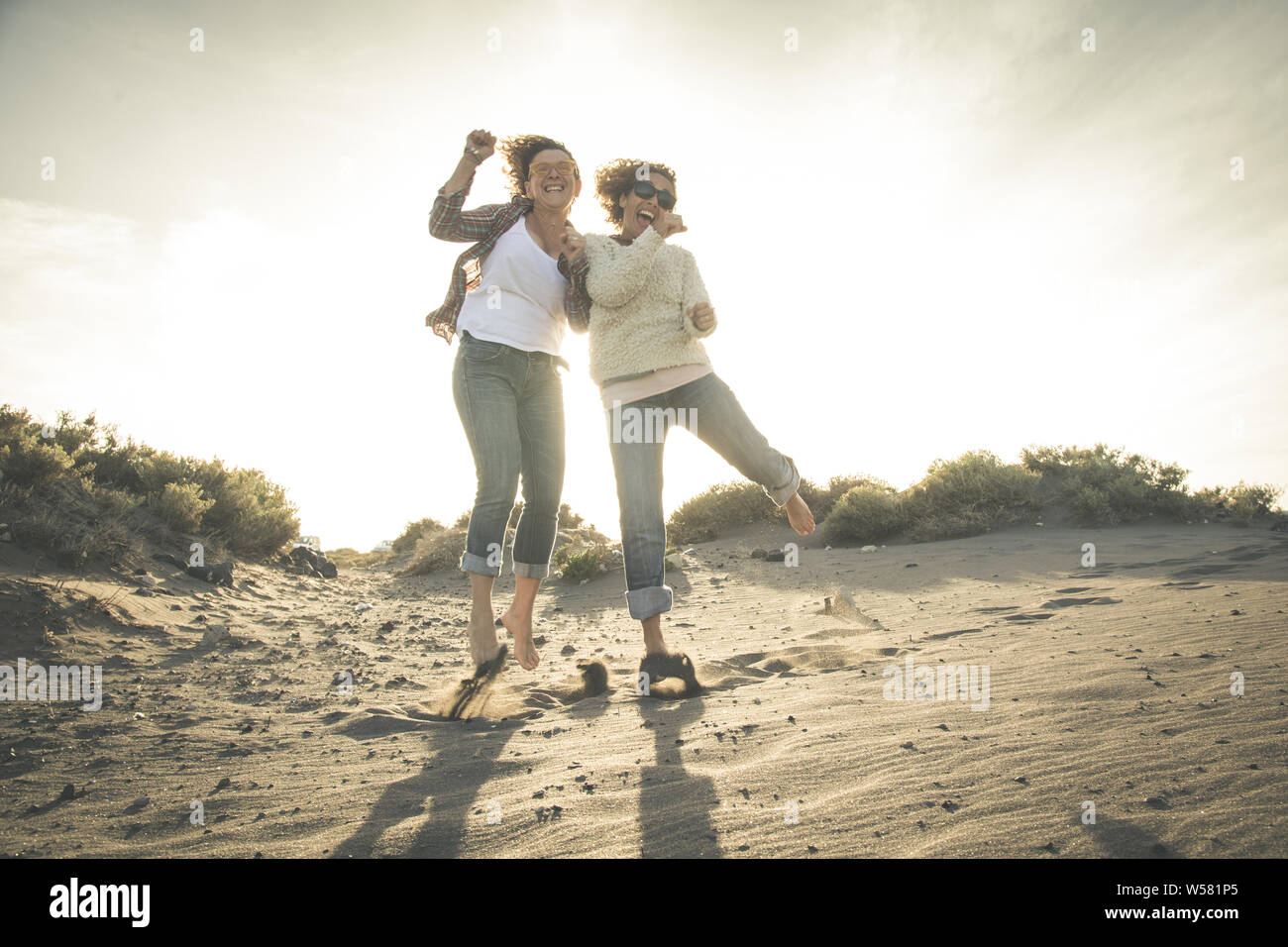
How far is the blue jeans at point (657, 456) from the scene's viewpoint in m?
3.45

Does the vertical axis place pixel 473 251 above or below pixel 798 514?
above

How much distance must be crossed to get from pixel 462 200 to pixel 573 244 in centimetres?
57

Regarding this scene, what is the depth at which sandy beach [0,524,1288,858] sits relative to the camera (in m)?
1.80

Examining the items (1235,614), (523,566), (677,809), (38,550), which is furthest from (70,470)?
(1235,614)

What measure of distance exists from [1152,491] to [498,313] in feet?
30.8

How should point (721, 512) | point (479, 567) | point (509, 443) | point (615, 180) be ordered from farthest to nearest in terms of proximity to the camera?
point (721, 512), point (615, 180), point (509, 443), point (479, 567)

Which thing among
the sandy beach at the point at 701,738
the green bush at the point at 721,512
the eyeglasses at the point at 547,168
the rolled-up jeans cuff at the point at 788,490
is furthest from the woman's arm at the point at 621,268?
the green bush at the point at 721,512

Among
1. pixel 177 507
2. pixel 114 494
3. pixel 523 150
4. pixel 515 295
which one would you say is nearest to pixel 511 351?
pixel 515 295

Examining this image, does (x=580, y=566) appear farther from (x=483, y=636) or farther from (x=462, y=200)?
(x=462, y=200)

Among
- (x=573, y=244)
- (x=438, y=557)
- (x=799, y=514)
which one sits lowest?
(x=438, y=557)

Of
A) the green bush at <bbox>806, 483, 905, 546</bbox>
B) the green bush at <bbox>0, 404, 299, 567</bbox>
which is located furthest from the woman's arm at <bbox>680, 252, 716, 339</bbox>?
the green bush at <bbox>806, 483, 905, 546</bbox>

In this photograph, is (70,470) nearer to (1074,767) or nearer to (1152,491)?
(1074,767)

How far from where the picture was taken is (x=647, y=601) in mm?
3416
